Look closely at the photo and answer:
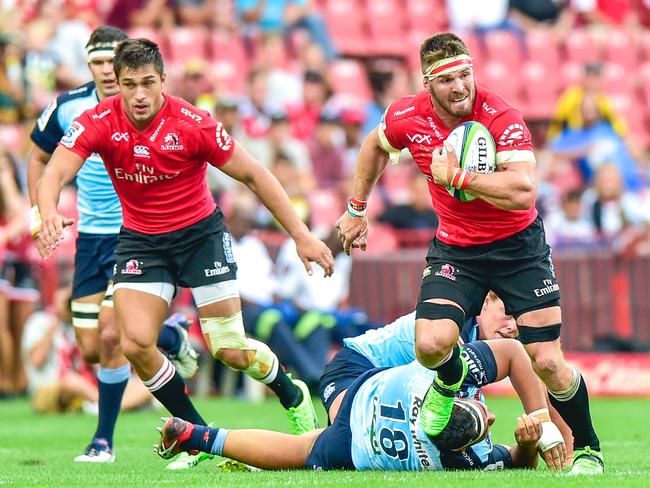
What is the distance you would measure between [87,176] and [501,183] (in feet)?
11.5

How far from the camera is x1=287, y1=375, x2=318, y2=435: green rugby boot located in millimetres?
8570

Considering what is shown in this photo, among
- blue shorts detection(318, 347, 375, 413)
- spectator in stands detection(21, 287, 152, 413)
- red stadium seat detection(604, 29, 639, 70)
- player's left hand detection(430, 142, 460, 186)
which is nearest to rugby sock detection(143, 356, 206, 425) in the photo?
blue shorts detection(318, 347, 375, 413)

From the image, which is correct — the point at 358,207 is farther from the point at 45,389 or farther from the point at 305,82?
the point at 305,82

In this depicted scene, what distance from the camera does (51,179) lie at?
7.75 metres

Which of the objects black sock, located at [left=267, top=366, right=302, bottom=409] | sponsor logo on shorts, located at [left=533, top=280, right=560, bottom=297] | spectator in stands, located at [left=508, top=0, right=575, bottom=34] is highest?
spectator in stands, located at [left=508, top=0, right=575, bottom=34]

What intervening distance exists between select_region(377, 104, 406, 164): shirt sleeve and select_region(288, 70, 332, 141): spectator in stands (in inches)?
423

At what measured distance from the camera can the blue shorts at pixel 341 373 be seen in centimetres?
750

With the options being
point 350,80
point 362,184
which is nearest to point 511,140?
point 362,184

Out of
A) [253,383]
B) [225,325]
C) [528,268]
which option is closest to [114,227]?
[225,325]

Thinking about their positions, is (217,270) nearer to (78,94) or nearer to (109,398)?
(109,398)

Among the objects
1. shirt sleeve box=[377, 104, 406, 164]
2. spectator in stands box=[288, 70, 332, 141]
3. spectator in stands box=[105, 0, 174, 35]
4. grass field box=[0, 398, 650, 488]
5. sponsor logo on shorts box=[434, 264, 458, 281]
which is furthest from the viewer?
spectator in stands box=[105, 0, 174, 35]

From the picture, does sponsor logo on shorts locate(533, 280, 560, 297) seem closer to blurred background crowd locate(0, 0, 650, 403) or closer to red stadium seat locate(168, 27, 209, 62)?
blurred background crowd locate(0, 0, 650, 403)

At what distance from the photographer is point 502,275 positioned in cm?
736

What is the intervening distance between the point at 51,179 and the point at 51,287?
24.4 ft
